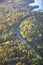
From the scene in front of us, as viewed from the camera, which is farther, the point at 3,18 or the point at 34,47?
the point at 3,18

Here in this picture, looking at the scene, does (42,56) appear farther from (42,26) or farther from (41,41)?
(42,26)

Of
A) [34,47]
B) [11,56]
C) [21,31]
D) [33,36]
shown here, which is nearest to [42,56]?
[34,47]

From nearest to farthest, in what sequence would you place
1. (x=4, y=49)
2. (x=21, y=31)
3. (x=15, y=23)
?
1. (x=4, y=49)
2. (x=21, y=31)
3. (x=15, y=23)

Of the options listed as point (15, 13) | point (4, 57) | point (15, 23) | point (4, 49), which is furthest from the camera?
point (15, 13)

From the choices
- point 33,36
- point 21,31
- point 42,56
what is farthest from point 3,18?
point 42,56

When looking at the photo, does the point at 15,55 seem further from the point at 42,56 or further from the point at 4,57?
the point at 42,56

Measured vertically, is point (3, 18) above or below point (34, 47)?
above
